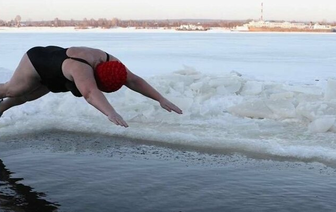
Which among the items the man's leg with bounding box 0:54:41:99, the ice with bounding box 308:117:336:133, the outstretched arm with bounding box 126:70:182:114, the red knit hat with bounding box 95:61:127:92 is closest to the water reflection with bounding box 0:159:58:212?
the man's leg with bounding box 0:54:41:99

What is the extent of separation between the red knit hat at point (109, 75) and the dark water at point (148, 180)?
85 cm

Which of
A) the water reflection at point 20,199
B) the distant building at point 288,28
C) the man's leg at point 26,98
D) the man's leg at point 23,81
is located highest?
the man's leg at point 23,81

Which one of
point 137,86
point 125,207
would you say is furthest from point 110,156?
point 125,207

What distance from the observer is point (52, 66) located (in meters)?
4.07

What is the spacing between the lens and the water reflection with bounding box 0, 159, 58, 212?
3.70 metres

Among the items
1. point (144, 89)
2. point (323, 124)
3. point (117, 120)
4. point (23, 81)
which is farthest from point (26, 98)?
point (323, 124)

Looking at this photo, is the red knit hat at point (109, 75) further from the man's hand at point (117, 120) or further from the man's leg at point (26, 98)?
the man's leg at point (26, 98)

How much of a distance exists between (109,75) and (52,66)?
536 millimetres

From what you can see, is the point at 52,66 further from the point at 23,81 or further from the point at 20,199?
the point at 20,199

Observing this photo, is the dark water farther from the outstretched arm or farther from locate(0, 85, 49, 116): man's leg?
the outstretched arm

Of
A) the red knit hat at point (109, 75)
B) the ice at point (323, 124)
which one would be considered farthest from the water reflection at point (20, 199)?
the ice at point (323, 124)

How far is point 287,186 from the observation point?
436cm

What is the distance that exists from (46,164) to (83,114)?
2719mm

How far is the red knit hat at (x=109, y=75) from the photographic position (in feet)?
12.6
